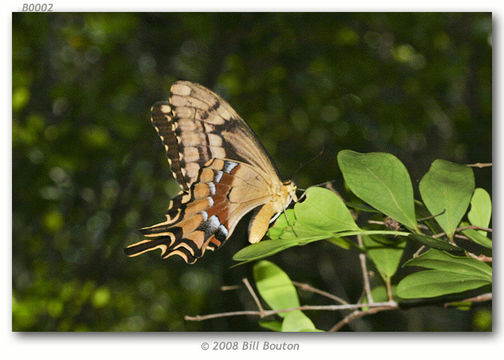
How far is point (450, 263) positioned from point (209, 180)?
0.47m

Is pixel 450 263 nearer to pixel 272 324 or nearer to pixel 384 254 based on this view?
pixel 384 254

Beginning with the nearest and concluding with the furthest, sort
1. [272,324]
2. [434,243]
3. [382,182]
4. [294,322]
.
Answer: [434,243] < [382,182] < [294,322] < [272,324]

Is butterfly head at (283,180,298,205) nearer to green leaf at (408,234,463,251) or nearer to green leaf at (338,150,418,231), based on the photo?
green leaf at (338,150,418,231)

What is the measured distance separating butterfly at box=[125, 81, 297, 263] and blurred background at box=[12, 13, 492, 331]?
3.17 ft

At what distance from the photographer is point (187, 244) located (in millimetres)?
1015

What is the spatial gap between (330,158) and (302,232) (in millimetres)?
1425

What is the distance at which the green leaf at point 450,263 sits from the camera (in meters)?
0.76

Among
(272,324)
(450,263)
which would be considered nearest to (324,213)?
(450,263)

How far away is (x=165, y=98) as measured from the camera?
226 cm

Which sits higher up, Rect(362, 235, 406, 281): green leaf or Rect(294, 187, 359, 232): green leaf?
Rect(294, 187, 359, 232): green leaf

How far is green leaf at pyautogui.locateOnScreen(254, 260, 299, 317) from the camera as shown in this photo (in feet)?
3.44

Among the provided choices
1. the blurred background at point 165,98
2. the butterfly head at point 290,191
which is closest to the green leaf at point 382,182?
the butterfly head at point 290,191

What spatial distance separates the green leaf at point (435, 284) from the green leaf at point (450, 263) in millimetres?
33

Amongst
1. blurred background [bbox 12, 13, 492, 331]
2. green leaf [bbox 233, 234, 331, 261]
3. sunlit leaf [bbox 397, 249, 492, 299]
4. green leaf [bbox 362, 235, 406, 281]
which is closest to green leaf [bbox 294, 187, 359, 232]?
green leaf [bbox 233, 234, 331, 261]
